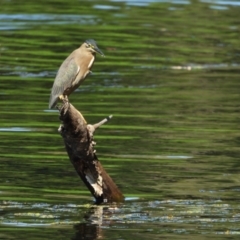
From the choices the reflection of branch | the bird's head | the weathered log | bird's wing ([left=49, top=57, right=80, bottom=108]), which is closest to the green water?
the reflection of branch

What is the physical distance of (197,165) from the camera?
13.3m

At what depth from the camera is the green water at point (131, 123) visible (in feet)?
35.3

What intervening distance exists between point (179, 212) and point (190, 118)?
5.25 meters

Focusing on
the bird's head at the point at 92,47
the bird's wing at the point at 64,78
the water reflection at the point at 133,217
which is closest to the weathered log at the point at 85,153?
the water reflection at the point at 133,217

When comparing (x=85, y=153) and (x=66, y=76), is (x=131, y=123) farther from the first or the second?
(x=85, y=153)

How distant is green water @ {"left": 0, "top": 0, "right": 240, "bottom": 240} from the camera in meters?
10.8

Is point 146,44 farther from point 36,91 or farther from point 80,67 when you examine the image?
point 80,67

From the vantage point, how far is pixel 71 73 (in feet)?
37.2

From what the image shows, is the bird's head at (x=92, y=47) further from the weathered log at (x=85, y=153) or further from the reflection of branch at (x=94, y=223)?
the reflection of branch at (x=94, y=223)

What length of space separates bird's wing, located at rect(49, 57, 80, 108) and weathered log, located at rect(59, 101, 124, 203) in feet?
1.93

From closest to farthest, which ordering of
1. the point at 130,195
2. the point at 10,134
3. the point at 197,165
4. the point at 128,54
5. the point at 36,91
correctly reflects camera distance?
the point at 130,195, the point at 197,165, the point at 10,134, the point at 36,91, the point at 128,54

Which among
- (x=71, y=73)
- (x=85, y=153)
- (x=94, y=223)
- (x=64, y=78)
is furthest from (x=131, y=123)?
(x=94, y=223)

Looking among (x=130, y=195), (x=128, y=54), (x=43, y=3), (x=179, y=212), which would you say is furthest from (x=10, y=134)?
(x=43, y=3)

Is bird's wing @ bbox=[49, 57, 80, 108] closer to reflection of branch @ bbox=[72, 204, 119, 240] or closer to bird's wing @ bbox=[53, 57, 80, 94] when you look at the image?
bird's wing @ bbox=[53, 57, 80, 94]
